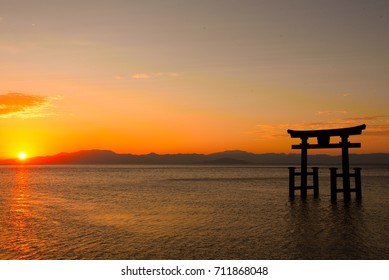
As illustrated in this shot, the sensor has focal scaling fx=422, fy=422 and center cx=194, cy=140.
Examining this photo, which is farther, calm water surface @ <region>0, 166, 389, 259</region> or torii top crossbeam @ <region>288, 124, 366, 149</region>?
torii top crossbeam @ <region>288, 124, 366, 149</region>

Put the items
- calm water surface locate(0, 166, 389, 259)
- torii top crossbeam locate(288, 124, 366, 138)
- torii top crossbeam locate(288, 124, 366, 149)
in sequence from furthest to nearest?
torii top crossbeam locate(288, 124, 366, 149), torii top crossbeam locate(288, 124, 366, 138), calm water surface locate(0, 166, 389, 259)

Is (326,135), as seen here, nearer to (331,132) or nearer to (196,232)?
(331,132)

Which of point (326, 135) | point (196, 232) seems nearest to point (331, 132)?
point (326, 135)

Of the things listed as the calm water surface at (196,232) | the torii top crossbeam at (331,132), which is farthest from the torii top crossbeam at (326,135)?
the calm water surface at (196,232)

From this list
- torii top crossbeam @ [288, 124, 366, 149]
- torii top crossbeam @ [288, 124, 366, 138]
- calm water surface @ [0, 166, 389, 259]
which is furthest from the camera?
torii top crossbeam @ [288, 124, 366, 149]

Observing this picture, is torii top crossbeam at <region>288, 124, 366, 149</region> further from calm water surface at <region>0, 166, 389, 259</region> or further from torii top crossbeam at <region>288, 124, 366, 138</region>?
calm water surface at <region>0, 166, 389, 259</region>

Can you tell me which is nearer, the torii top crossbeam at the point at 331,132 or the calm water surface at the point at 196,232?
the calm water surface at the point at 196,232

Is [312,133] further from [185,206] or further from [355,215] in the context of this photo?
[185,206]

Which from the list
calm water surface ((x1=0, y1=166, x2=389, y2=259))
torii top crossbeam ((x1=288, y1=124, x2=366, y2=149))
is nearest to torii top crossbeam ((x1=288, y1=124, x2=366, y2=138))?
torii top crossbeam ((x1=288, y1=124, x2=366, y2=149))

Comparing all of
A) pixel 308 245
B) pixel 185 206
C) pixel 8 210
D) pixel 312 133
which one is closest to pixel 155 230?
pixel 308 245

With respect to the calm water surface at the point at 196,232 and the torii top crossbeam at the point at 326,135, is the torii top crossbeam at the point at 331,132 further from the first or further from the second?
the calm water surface at the point at 196,232

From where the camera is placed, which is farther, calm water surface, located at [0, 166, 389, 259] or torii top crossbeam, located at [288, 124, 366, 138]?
torii top crossbeam, located at [288, 124, 366, 138]

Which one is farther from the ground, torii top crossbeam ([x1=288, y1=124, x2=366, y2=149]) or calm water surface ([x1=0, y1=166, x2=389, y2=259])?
torii top crossbeam ([x1=288, y1=124, x2=366, y2=149])

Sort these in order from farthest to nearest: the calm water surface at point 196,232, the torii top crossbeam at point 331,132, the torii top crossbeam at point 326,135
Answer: the torii top crossbeam at point 326,135 → the torii top crossbeam at point 331,132 → the calm water surface at point 196,232
